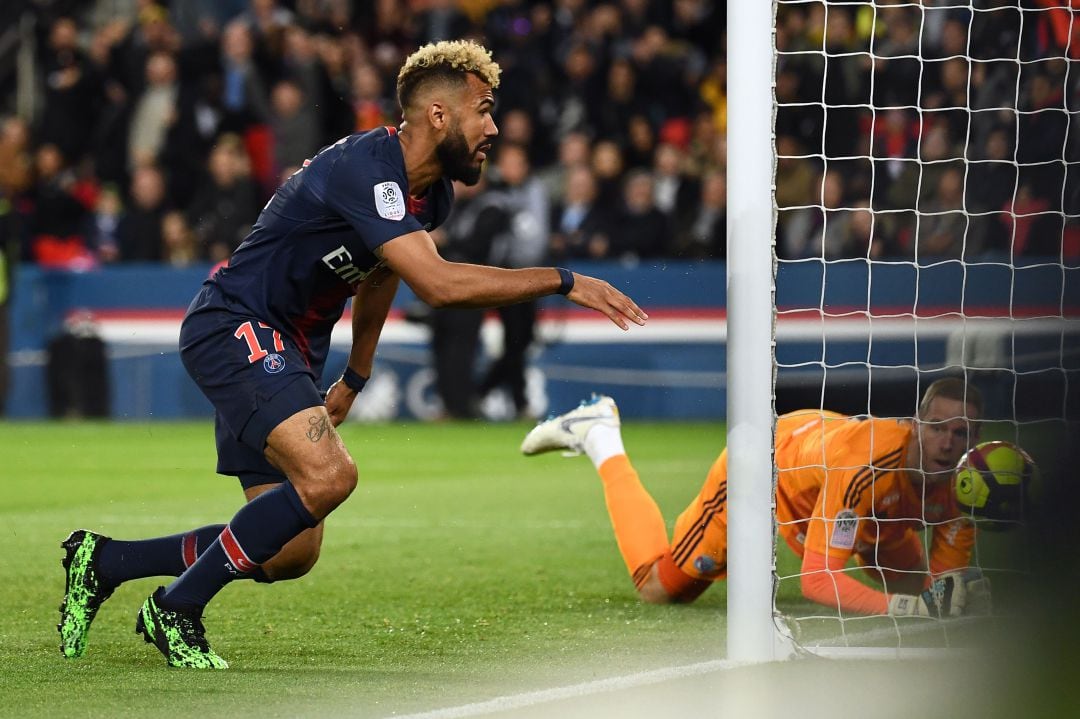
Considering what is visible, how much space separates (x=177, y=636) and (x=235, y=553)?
0.27 m

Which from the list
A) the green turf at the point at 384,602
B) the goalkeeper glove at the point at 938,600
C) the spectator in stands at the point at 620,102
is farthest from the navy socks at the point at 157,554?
the spectator in stands at the point at 620,102

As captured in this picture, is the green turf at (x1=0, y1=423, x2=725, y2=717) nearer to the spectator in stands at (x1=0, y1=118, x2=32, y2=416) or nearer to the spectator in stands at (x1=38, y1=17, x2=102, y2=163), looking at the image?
the spectator in stands at (x1=0, y1=118, x2=32, y2=416)

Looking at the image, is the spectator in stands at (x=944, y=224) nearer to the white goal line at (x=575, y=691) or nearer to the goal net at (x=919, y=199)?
the goal net at (x=919, y=199)

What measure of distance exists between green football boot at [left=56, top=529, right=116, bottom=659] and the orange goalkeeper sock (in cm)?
181

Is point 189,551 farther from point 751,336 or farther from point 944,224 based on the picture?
point 944,224

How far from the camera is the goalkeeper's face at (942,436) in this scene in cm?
527

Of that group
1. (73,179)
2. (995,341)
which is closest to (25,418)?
(73,179)

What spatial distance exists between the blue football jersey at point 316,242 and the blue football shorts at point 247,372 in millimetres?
56

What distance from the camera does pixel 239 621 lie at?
5.46m

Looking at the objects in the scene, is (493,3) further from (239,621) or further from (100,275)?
(239,621)

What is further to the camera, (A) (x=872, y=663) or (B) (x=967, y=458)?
(B) (x=967, y=458)

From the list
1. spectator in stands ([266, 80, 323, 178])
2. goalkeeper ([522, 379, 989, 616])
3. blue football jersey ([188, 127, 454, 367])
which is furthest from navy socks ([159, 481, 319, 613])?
spectator in stands ([266, 80, 323, 178])

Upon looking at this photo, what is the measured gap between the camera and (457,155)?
15.8 feet

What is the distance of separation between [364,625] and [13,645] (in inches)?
41.6
